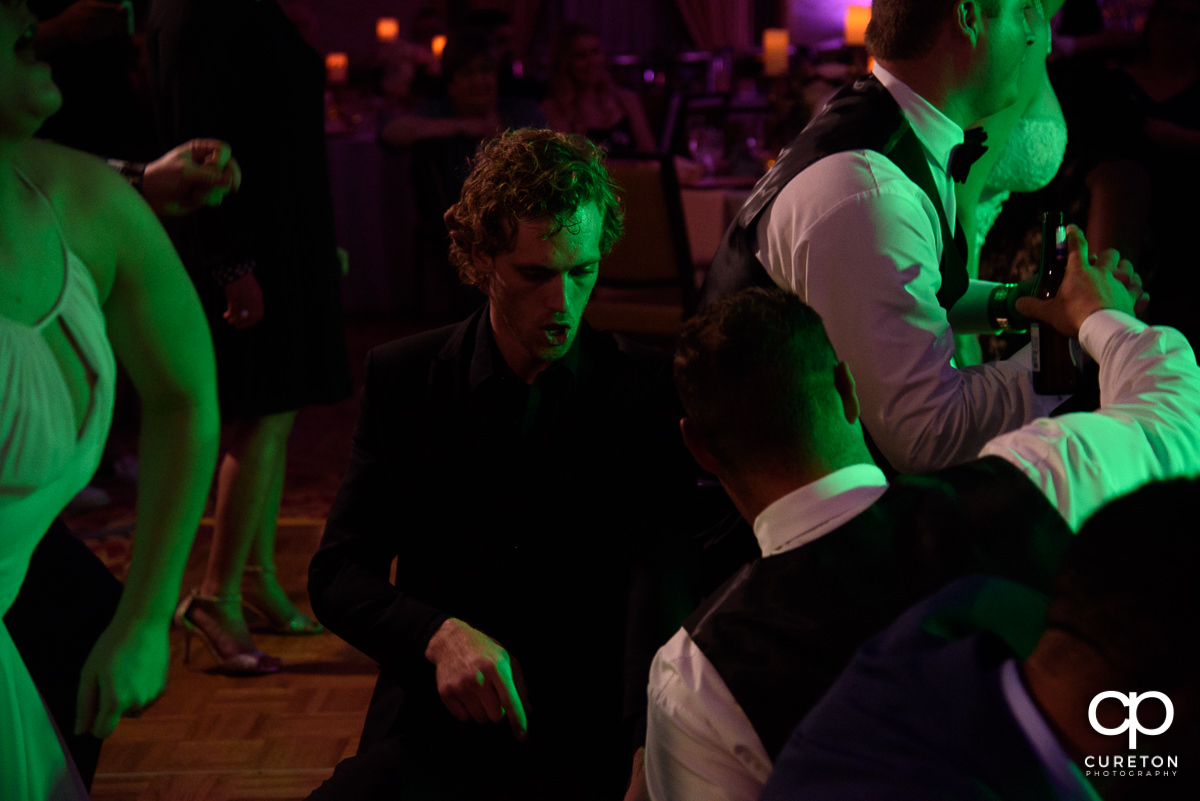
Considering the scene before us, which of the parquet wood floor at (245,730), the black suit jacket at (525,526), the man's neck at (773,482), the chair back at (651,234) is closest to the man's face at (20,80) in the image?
the black suit jacket at (525,526)

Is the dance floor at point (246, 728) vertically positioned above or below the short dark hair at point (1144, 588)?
Answer: below

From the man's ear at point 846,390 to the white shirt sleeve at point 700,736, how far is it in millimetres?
290

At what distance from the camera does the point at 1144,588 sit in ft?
2.29

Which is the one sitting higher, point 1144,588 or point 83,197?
point 83,197

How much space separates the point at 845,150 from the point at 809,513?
0.71m

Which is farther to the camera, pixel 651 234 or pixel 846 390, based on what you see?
pixel 651 234

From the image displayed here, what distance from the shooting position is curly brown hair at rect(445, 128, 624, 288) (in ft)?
5.15

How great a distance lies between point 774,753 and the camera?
3.14ft

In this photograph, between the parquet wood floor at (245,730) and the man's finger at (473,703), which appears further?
the parquet wood floor at (245,730)

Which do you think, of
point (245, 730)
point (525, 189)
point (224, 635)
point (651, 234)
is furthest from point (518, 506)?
point (651, 234)

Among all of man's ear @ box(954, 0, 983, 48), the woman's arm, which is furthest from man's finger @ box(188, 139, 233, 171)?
man's ear @ box(954, 0, 983, 48)

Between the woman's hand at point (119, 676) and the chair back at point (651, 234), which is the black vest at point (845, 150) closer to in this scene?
the woman's hand at point (119, 676)

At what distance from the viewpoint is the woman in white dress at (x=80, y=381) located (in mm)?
1056

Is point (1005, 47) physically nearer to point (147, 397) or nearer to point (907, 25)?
point (907, 25)
